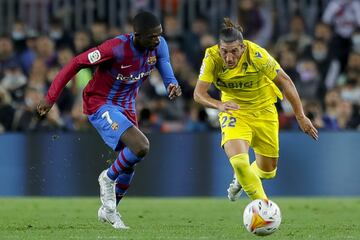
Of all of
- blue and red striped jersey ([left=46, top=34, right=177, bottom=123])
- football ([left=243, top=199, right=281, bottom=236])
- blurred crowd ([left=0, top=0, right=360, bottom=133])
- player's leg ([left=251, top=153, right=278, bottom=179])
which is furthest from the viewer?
blurred crowd ([left=0, top=0, right=360, bottom=133])

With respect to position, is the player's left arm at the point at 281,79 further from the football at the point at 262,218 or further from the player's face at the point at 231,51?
the football at the point at 262,218

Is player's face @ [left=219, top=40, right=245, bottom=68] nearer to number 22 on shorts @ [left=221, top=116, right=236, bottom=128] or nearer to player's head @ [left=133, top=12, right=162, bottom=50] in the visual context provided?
player's head @ [left=133, top=12, right=162, bottom=50]

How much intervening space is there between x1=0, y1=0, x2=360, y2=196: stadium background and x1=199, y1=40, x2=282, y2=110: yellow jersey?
5.10m

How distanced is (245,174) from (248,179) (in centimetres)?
7

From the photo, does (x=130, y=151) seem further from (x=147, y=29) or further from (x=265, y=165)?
(x=265, y=165)

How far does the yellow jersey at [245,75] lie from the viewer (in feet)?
39.2

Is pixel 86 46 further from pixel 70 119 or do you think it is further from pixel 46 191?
pixel 46 191

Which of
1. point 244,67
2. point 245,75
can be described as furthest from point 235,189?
point 244,67

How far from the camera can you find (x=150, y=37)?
1177cm

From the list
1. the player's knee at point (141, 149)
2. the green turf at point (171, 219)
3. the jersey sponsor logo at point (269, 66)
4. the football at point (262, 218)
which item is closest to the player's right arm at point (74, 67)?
the player's knee at point (141, 149)

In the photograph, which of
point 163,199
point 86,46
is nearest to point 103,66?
point 163,199

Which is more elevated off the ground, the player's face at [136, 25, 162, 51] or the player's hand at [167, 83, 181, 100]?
the player's face at [136, 25, 162, 51]

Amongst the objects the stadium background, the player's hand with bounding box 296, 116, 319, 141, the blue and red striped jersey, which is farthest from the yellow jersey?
the stadium background

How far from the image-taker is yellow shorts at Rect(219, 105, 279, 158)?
12.3 metres
